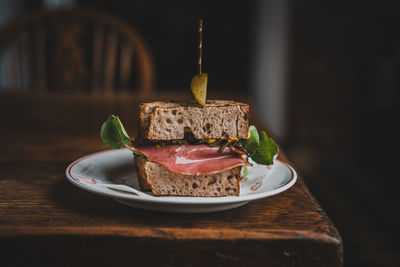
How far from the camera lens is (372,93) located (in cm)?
361

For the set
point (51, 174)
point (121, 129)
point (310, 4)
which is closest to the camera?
point (121, 129)

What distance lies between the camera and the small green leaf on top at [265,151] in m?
0.73

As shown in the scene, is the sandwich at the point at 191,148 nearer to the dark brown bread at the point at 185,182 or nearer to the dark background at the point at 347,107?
the dark brown bread at the point at 185,182

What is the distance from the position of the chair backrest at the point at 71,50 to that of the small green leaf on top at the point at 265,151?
1.86 metres

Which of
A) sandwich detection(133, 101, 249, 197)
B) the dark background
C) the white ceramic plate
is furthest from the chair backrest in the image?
sandwich detection(133, 101, 249, 197)

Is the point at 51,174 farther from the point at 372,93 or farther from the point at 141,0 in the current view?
the point at 141,0

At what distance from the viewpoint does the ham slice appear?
701 millimetres

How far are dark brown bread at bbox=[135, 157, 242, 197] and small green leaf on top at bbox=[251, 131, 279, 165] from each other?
0.05m

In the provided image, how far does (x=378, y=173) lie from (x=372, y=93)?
78cm

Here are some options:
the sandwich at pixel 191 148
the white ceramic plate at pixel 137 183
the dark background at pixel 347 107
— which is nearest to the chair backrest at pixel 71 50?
the dark background at pixel 347 107

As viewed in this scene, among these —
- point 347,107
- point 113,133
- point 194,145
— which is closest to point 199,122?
point 194,145

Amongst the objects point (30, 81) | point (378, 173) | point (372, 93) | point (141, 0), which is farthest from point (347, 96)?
point (141, 0)

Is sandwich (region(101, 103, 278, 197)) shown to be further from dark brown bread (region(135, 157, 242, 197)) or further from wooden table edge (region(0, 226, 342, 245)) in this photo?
wooden table edge (region(0, 226, 342, 245))

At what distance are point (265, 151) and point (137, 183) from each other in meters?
0.28
